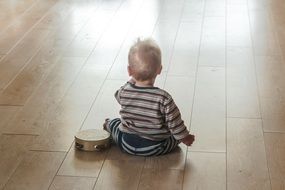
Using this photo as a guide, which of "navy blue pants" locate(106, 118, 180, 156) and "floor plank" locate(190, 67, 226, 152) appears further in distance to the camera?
"floor plank" locate(190, 67, 226, 152)

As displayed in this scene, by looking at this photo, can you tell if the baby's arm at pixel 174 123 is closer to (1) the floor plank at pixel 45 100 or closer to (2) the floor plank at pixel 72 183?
(2) the floor plank at pixel 72 183

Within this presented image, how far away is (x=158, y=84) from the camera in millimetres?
2959

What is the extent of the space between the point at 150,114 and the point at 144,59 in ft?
0.68

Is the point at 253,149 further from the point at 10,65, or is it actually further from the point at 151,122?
the point at 10,65

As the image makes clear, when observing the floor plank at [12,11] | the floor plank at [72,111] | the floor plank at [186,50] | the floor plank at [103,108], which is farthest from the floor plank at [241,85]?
the floor plank at [12,11]

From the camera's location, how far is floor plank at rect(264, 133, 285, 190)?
7.06 ft

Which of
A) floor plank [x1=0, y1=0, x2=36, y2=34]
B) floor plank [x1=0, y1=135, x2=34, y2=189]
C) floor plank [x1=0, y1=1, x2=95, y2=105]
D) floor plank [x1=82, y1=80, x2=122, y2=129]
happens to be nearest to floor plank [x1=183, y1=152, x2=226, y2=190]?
floor plank [x1=82, y1=80, x2=122, y2=129]

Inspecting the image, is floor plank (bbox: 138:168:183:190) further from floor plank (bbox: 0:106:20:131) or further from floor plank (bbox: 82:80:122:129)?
floor plank (bbox: 0:106:20:131)

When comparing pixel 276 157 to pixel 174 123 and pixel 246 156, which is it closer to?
pixel 246 156

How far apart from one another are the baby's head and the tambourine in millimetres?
297

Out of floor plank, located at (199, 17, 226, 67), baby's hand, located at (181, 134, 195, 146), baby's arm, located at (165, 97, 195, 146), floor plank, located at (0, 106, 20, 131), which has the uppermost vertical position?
baby's arm, located at (165, 97, 195, 146)

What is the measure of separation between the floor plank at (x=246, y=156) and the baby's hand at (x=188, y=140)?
15 cm

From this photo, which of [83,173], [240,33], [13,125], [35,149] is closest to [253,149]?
[83,173]

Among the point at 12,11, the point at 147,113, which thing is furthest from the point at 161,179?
the point at 12,11
